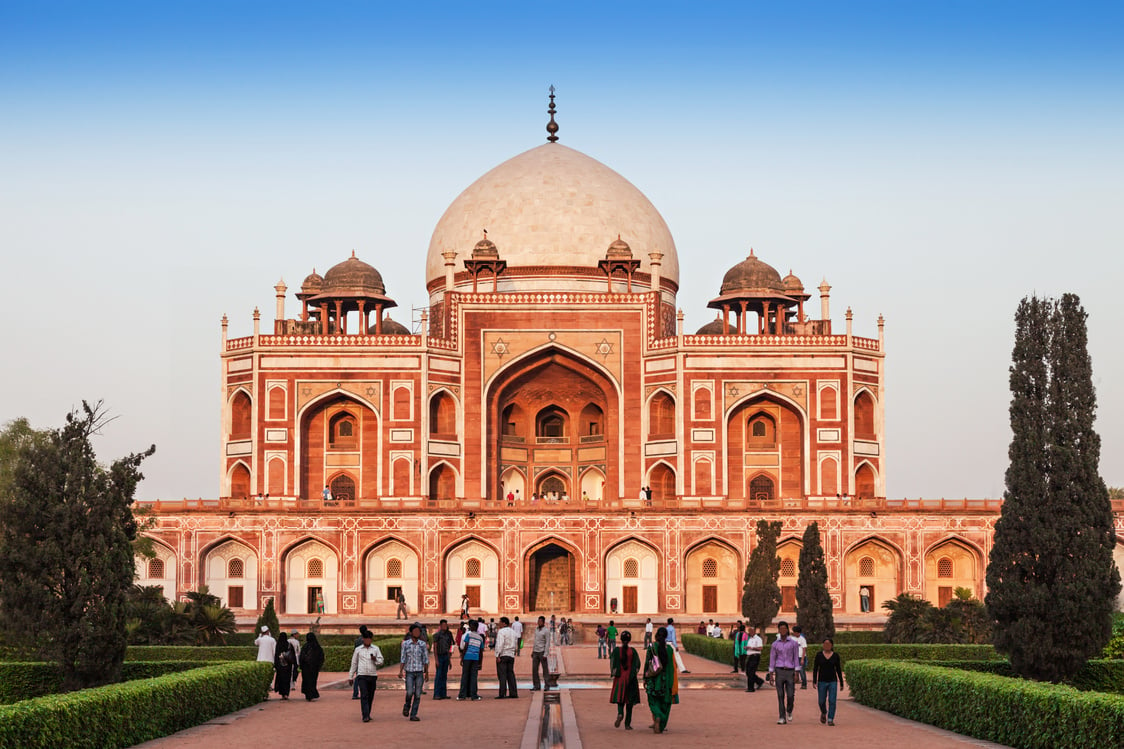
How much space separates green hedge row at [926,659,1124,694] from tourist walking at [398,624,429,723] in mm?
6163

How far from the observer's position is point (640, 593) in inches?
1731

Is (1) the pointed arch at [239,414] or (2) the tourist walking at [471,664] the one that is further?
(1) the pointed arch at [239,414]

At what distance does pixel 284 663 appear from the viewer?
1941 centimetres

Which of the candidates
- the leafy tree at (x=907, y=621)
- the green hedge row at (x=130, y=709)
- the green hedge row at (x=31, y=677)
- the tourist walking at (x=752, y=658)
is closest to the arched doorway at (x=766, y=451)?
the leafy tree at (x=907, y=621)

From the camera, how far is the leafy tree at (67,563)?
55.1ft

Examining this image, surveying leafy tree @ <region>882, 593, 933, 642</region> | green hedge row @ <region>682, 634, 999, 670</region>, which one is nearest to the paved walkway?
green hedge row @ <region>682, 634, 999, 670</region>

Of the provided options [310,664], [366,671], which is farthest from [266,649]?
[366,671]

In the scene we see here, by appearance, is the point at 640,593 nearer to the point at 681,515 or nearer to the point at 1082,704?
the point at 681,515

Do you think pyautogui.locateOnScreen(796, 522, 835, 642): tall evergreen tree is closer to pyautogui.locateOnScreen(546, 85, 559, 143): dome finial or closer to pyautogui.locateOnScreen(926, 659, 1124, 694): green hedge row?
pyautogui.locateOnScreen(926, 659, 1124, 694): green hedge row

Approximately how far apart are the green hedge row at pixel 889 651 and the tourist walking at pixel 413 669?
902cm

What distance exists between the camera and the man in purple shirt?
16.4 metres

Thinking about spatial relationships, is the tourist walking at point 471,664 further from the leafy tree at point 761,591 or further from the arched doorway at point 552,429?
the arched doorway at point 552,429

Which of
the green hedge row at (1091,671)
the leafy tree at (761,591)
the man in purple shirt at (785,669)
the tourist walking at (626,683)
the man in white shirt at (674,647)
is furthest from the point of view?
the leafy tree at (761,591)

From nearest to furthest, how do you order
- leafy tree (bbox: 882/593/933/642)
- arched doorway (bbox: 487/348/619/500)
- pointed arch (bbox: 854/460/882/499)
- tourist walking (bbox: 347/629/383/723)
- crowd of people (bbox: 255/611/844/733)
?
1. crowd of people (bbox: 255/611/844/733)
2. tourist walking (bbox: 347/629/383/723)
3. leafy tree (bbox: 882/593/933/642)
4. pointed arch (bbox: 854/460/882/499)
5. arched doorway (bbox: 487/348/619/500)
